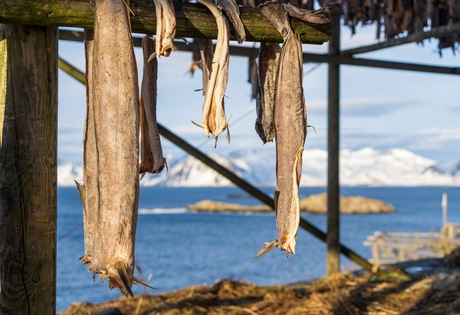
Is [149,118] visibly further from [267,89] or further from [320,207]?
[320,207]

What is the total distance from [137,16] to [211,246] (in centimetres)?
5019

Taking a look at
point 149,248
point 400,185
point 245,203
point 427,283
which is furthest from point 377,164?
point 427,283

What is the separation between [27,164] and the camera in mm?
2395

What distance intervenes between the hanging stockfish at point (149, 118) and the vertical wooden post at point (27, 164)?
33 cm

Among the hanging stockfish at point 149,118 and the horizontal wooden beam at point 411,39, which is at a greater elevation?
the horizontal wooden beam at point 411,39

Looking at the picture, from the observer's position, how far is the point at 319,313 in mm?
5250

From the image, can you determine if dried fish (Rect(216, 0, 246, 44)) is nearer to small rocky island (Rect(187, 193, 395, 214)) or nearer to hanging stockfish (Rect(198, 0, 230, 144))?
hanging stockfish (Rect(198, 0, 230, 144))

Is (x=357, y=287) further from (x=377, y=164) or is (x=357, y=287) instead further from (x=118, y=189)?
(x=377, y=164)

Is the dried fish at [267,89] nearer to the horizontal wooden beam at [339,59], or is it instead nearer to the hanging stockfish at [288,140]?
the hanging stockfish at [288,140]

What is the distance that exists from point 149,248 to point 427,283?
4540 cm

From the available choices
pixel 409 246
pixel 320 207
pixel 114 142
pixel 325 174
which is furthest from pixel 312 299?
pixel 325 174

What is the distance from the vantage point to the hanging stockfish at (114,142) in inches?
78.7

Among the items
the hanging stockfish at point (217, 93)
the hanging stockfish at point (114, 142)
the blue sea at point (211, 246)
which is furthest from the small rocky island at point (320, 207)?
the hanging stockfish at point (114, 142)

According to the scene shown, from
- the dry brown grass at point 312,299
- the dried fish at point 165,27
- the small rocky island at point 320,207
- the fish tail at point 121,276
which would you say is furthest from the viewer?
the small rocky island at point 320,207
